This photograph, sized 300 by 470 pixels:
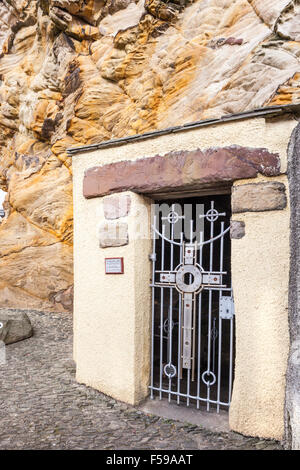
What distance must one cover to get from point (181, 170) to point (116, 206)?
2.77ft

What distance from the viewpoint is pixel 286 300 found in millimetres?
2748

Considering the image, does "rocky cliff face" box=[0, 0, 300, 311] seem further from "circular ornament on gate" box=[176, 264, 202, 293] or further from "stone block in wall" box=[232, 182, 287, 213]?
"circular ornament on gate" box=[176, 264, 202, 293]

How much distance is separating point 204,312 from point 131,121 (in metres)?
5.22

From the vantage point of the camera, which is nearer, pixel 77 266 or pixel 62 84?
pixel 77 266

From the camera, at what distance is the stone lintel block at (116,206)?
3.60 meters

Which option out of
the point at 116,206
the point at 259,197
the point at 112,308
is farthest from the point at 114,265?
the point at 259,197

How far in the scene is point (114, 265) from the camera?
365cm

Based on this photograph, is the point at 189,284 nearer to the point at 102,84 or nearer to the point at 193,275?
the point at 193,275

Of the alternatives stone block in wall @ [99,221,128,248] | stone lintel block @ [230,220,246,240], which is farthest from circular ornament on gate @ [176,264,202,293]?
stone block in wall @ [99,221,128,248]

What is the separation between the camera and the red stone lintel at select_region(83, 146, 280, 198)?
290cm

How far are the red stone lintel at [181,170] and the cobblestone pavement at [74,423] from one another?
7.13ft

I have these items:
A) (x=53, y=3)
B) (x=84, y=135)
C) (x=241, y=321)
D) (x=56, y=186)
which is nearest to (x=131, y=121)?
(x=84, y=135)

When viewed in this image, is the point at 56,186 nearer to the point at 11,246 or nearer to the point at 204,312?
the point at 11,246

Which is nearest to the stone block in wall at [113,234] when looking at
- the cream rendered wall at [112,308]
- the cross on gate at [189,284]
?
the cream rendered wall at [112,308]
